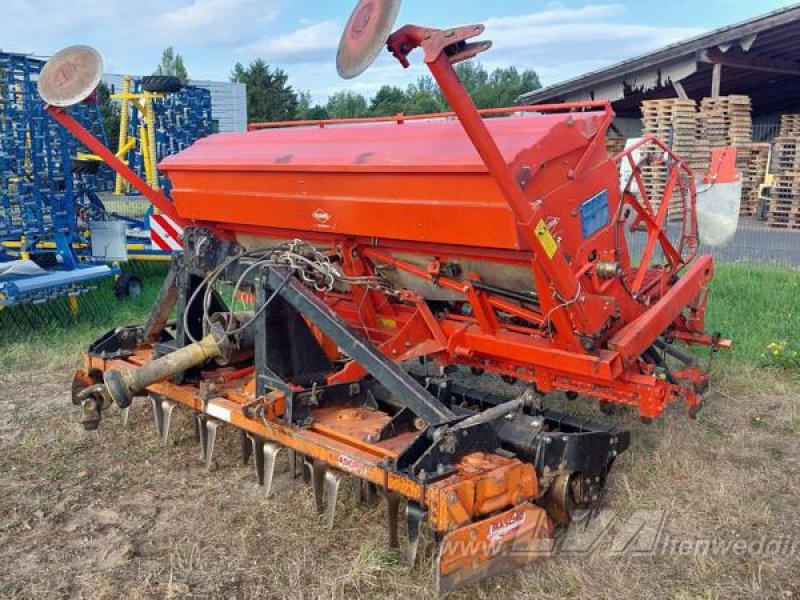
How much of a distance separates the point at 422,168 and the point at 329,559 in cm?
167

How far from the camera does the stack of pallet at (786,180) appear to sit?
1252cm

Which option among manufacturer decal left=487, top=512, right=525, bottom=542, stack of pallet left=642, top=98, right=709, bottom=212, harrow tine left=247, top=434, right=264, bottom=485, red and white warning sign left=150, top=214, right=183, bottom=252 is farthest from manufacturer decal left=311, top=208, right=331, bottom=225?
stack of pallet left=642, top=98, right=709, bottom=212

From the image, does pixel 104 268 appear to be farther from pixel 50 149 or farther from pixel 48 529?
pixel 48 529


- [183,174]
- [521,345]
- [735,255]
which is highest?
[183,174]

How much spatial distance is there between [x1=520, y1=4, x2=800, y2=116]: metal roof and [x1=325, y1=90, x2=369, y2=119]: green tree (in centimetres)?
4095

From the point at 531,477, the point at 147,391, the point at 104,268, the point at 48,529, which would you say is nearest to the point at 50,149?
the point at 104,268

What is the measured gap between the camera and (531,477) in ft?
9.57

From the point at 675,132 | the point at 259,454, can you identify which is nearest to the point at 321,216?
the point at 259,454

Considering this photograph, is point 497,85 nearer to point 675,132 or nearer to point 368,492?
point 675,132

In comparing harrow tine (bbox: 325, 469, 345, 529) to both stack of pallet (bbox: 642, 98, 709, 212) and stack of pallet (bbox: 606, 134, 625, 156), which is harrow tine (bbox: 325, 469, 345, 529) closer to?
stack of pallet (bbox: 642, 98, 709, 212)

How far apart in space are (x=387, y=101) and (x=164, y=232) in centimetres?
4303

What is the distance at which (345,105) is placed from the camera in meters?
62.8

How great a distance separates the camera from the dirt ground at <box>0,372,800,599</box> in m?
2.88

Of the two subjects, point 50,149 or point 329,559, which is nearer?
point 329,559
